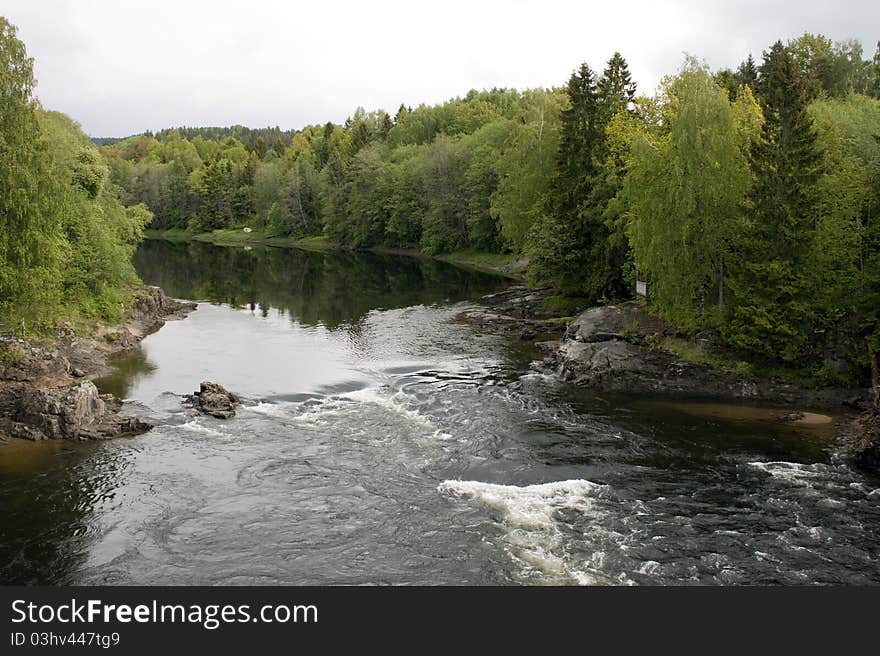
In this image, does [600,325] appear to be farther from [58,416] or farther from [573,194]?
[58,416]

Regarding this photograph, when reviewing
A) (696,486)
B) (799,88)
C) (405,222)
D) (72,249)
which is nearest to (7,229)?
(72,249)

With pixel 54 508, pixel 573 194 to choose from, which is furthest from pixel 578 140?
pixel 54 508

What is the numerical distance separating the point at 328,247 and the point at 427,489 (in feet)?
369

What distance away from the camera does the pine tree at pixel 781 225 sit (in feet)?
122

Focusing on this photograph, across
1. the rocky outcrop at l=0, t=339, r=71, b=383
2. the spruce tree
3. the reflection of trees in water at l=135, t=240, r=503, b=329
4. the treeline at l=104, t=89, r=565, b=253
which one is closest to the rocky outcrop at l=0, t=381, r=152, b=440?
the rocky outcrop at l=0, t=339, r=71, b=383

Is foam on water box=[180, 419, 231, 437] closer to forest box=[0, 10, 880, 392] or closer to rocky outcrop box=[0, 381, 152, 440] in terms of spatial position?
rocky outcrop box=[0, 381, 152, 440]

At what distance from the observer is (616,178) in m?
54.5

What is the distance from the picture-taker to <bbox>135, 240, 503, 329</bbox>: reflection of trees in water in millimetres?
70688

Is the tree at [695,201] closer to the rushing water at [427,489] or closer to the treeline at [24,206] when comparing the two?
the rushing water at [427,489]

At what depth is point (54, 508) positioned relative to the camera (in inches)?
997

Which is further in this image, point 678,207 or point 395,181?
point 395,181

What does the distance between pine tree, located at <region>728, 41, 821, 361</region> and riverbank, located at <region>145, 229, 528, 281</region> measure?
44.7m

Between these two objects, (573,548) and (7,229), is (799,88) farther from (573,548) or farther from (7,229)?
(7,229)

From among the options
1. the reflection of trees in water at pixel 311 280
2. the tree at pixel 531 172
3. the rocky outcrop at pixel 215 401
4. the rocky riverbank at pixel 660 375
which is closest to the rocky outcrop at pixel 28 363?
the rocky outcrop at pixel 215 401
